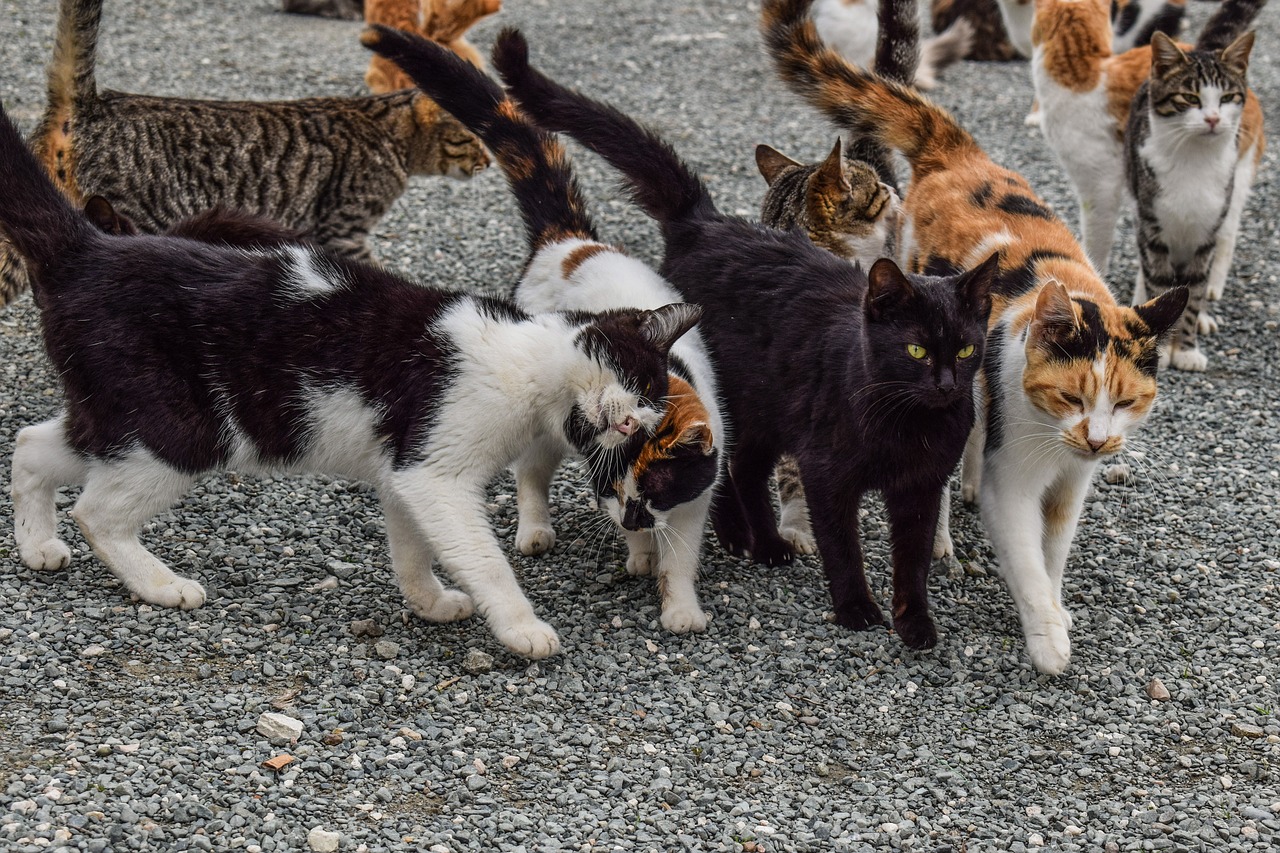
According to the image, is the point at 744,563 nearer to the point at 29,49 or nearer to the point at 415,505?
the point at 415,505

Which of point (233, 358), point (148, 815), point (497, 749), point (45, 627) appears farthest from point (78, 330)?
point (497, 749)

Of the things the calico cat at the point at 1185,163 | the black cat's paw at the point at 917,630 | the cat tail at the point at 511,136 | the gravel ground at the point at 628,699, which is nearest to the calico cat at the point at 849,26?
the calico cat at the point at 1185,163

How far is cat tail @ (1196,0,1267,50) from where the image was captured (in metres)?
7.05

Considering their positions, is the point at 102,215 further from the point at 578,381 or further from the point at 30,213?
the point at 578,381

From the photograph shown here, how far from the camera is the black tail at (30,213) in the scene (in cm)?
372

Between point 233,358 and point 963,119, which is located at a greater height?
point 233,358

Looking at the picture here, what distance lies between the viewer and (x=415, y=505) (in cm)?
368

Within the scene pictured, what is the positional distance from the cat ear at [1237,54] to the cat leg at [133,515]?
5.13 metres

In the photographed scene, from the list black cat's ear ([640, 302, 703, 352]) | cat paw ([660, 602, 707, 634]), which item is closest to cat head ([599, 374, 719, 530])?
black cat's ear ([640, 302, 703, 352])

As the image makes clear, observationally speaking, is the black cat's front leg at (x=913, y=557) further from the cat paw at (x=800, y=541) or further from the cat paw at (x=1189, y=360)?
the cat paw at (x=1189, y=360)

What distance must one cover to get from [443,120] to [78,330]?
121 inches

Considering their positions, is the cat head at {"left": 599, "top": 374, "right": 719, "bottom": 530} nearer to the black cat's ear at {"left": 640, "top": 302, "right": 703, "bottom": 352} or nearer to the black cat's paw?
the black cat's ear at {"left": 640, "top": 302, "right": 703, "bottom": 352}

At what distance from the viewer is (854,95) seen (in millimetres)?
4957

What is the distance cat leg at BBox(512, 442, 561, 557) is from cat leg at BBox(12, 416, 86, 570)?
1414 mm
